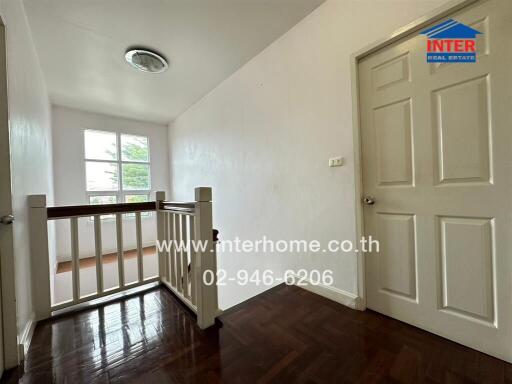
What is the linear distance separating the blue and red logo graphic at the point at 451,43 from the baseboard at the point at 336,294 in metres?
1.74

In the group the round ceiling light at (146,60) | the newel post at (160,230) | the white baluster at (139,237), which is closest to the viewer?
the white baluster at (139,237)

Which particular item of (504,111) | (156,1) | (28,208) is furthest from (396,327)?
(156,1)

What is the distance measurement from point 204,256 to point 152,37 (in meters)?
2.31

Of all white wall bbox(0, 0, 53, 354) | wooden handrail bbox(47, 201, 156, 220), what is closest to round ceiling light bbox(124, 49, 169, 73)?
white wall bbox(0, 0, 53, 354)

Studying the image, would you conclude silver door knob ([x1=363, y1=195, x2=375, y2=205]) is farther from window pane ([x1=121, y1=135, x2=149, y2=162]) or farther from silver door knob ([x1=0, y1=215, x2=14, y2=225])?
window pane ([x1=121, y1=135, x2=149, y2=162])

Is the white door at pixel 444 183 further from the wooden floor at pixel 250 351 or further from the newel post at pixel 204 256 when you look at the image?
the newel post at pixel 204 256

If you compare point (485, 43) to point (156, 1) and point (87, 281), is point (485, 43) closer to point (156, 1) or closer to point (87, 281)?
point (156, 1)

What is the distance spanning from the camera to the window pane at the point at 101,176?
4.33 m

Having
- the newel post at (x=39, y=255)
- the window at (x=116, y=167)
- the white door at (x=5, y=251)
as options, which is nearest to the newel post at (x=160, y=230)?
the newel post at (x=39, y=255)

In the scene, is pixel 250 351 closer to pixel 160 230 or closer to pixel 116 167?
pixel 160 230

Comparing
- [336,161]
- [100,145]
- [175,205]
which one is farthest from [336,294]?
[100,145]

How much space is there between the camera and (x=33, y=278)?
1.57 m

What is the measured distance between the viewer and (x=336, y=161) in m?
1.78

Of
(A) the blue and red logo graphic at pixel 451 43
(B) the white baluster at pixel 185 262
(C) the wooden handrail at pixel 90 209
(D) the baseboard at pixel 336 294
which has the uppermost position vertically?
(A) the blue and red logo graphic at pixel 451 43
